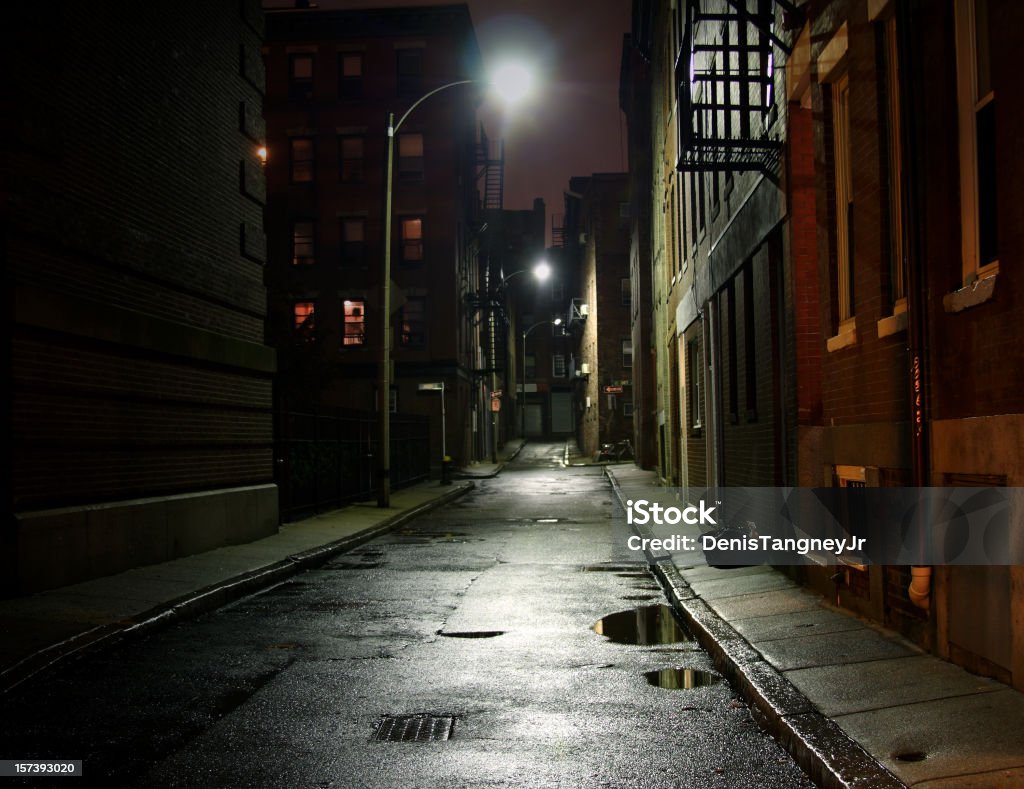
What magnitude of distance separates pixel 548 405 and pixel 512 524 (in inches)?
2840

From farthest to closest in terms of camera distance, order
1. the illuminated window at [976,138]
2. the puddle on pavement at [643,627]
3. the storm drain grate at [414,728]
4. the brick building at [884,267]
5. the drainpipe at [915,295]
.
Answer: the puddle on pavement at [643,627] < the drainpipe at [915,295] < the illuminated window at [976,138] < the brick building at [884,267] < the storm drain grate at [414,728]

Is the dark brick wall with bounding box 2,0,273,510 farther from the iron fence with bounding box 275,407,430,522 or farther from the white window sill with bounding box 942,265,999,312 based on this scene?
the white window sill with bounding box 942,265,999,312

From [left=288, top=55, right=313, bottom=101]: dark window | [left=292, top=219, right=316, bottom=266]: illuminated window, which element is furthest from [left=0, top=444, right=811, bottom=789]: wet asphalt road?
[left=288, top=55, right=313, bottom=101]: dark window

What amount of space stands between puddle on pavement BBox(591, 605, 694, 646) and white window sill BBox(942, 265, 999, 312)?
3606 millimetres

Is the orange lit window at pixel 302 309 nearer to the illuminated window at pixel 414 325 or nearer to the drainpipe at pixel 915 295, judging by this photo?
the illuminated window at pixel 414 325

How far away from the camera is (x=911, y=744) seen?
489 cm

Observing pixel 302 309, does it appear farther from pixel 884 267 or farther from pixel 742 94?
pixel 884 267

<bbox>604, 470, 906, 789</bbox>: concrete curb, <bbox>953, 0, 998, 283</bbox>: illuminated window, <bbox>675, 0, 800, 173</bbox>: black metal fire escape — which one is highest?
<bbox>675, 0, 800, 173</bbox>: black metal fire escape

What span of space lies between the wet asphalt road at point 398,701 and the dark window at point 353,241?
3141cm

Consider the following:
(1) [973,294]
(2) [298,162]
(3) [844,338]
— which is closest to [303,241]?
(2) [298,162]

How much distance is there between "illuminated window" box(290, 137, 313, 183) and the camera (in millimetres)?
42031

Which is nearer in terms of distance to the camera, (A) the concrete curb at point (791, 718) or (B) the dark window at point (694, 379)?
(A) the concrete curb at point (791, 718)

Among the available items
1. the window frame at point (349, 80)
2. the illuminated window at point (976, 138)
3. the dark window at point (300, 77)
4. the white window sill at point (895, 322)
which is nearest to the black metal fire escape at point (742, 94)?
the white window sill at point (895, 322)

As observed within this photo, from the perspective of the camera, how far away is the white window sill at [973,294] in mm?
5910
